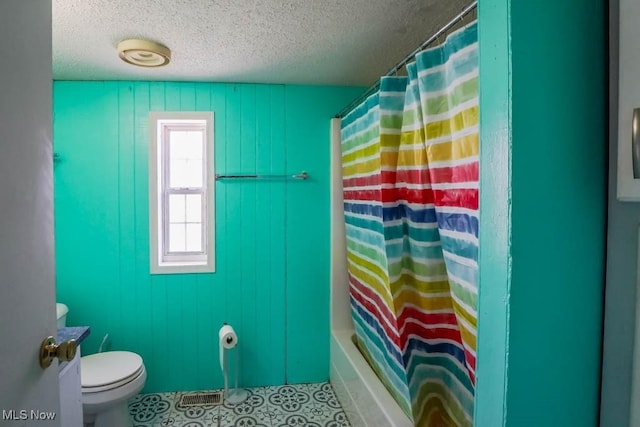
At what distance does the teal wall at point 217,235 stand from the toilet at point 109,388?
1.31 ft

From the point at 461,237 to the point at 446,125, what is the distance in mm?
388

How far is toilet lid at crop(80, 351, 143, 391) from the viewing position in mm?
1731

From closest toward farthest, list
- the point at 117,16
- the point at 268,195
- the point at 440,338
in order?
the point at 440,338, the point at 117,16, the point at 268,195

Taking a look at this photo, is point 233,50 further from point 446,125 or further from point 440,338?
point 440,338

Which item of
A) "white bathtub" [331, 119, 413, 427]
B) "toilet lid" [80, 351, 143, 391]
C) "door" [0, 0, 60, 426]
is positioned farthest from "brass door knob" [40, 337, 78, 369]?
"white bathtub" [331, 119, 413, 427]

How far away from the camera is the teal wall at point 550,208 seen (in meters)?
0.68

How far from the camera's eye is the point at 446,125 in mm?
1150

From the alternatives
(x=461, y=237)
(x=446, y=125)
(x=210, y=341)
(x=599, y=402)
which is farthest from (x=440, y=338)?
(x=210, y=341)

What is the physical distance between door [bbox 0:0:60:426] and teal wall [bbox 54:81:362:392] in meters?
1.43

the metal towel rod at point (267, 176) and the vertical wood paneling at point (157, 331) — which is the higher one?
the metal towel rod at point (267, 176)

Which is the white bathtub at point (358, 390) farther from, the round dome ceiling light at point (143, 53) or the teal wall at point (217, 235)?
the round dome ceiling light at point (143, 53)

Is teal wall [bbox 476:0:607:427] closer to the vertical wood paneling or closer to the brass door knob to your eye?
the brass door knob

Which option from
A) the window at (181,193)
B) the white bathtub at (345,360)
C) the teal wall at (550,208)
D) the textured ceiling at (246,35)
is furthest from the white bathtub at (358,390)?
the textured ceiling at (246,35)

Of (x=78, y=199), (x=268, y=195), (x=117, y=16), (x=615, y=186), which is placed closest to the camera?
(x=615, y=186)
